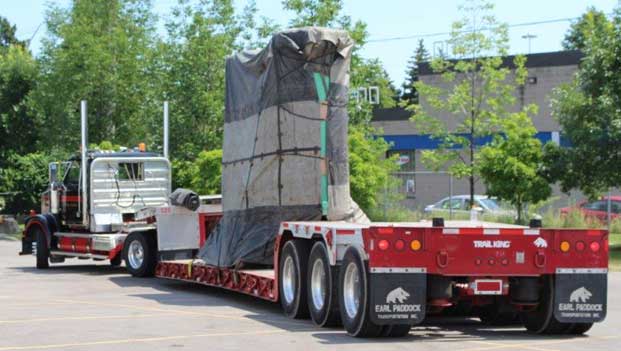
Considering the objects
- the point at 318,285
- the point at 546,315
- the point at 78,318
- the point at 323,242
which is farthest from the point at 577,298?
the point at 78,318

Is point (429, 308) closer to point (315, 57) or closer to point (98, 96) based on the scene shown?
point (315, 57)

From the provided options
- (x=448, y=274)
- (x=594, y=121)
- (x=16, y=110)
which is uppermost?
(x=16, y=110)

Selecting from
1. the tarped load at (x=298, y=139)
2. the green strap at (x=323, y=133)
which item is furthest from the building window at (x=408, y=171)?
the green strap at (x=323, y=133)

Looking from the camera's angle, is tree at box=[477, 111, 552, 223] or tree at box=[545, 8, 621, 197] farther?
tree at box=[477, 111, 552, 223]

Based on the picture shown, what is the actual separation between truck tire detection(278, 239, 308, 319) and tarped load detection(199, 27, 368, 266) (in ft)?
5.14

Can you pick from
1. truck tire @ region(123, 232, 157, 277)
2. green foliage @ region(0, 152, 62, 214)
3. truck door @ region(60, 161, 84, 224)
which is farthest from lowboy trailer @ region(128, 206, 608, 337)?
green foliage @ region(0, 152, 62, 214)

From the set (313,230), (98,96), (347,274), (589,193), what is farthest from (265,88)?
(98,96)

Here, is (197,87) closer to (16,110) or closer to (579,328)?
(16,110)

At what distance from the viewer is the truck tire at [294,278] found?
1448 centimetres

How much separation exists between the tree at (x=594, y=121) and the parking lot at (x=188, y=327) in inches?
444

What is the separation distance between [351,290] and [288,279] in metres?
2.09

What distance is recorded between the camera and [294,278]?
14695 millimetres

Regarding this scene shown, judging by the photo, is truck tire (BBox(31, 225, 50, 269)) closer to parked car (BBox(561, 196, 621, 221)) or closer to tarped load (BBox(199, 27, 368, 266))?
tarped load (BBox(199, 27, 368, 266))

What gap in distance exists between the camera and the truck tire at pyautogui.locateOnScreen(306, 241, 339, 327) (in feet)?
44.7
